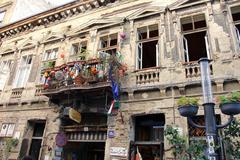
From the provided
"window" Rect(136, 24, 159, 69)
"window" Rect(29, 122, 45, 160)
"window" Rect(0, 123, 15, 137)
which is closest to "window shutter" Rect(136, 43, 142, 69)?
"window" Rect(136, 24, 159, 69)

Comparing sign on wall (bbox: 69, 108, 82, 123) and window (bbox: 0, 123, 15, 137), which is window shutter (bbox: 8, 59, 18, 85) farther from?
sign on wall (bbox: 69, 108, 82, 123)

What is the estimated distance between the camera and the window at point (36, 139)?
30.6 feet

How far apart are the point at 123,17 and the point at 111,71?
123 inches

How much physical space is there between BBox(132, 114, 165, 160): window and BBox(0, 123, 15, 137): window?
590 centimetres

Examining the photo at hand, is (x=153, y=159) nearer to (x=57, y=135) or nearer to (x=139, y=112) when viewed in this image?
(x=139, y=112)

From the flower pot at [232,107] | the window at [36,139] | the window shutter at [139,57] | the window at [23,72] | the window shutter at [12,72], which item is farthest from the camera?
the window shutter at [12,72]

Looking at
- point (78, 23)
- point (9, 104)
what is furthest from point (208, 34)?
point (9, 104)

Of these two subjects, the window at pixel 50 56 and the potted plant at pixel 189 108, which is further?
the window at pixel 50 56

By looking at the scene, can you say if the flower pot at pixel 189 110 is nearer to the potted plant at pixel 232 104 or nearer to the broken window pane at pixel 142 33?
the potted plant at pixel 232 104

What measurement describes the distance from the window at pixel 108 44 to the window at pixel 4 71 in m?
5.69

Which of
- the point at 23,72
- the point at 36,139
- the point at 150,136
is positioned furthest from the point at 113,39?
the point at 36,139

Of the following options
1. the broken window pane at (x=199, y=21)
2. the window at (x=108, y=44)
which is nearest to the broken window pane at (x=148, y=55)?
the window at (x=108, y=44)

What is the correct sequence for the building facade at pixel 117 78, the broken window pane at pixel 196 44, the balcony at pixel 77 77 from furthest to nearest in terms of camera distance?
the broken window pane at pixel 196 44, the balcony at pixel 77 77, the building facade at pixel 117 78

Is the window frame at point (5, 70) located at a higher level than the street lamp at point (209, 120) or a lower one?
higher
